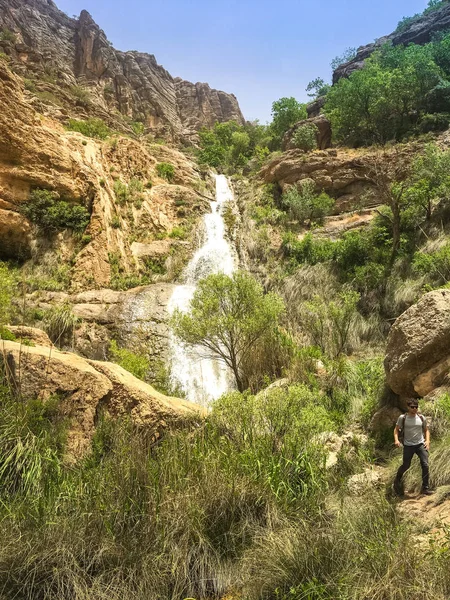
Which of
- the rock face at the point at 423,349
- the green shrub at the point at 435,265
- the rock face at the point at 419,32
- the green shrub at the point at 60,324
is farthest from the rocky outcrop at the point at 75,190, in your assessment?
the rock face at the point at 419,32

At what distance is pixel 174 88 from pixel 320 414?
75.3m

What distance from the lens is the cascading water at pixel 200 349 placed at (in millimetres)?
14422

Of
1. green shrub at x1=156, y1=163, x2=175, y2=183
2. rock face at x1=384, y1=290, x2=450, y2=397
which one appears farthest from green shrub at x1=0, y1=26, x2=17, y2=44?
rock face at x1=384, y1=290, x2=450, y2=397

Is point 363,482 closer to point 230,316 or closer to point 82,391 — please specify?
point 82,391

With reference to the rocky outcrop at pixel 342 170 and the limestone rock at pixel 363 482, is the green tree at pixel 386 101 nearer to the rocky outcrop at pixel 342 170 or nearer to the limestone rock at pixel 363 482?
the rocky outcrop at pixel 342 170

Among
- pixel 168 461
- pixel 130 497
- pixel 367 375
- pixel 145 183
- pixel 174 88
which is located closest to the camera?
pixel 130 497

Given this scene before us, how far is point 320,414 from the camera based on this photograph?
7.12 meters

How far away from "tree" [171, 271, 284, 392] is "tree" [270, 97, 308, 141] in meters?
33.6

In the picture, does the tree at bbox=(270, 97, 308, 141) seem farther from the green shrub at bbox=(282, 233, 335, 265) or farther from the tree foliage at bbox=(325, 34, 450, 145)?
the green shrub at bbox=(282, 233, 335, 265)

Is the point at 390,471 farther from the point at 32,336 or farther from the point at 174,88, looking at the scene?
the point at 174,88

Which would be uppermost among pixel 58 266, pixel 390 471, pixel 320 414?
pixel 58 266

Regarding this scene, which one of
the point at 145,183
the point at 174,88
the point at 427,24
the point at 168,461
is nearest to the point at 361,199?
the point at 145,183

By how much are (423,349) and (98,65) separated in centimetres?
6301

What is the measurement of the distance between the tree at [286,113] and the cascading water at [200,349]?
1639 centimetres
